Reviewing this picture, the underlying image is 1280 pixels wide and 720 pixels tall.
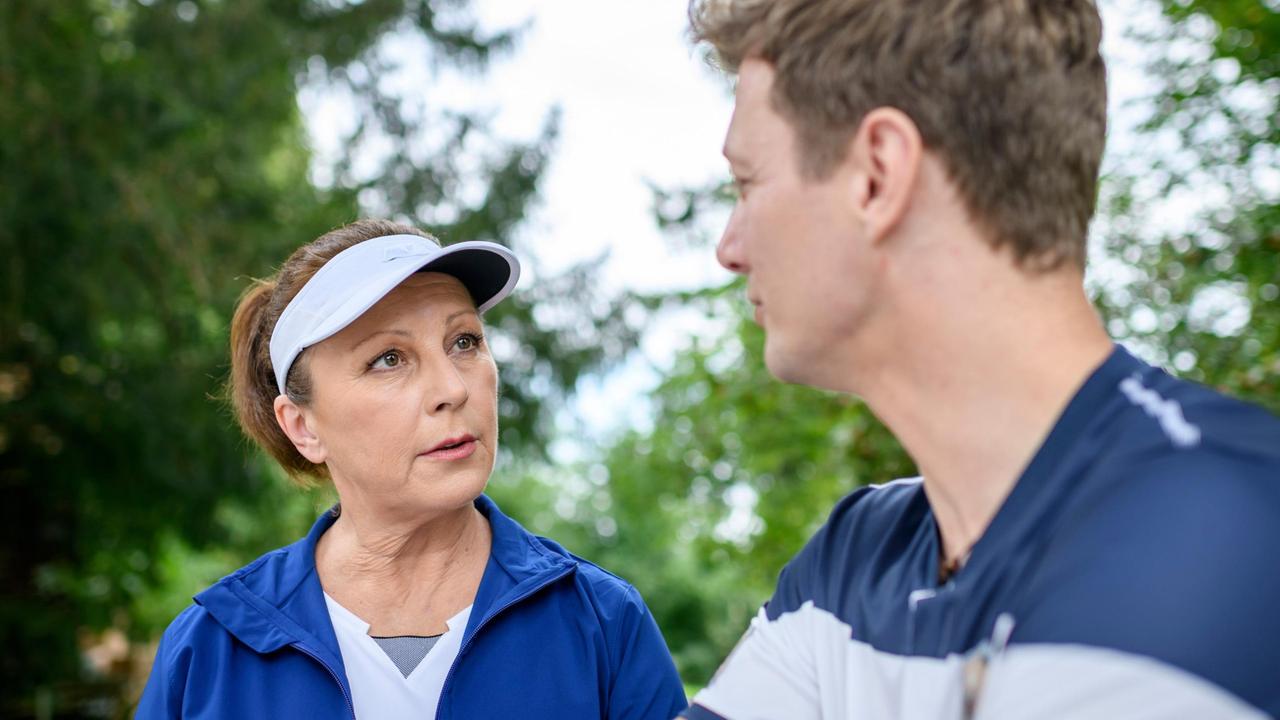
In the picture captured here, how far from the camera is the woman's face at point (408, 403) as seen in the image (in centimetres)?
212

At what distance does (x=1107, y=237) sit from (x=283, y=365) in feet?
10.8

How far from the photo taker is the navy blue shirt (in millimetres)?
896

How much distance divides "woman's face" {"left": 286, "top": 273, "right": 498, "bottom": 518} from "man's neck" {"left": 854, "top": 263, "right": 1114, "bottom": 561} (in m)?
1.10

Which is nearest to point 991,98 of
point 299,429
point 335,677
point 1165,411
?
point 1165,411

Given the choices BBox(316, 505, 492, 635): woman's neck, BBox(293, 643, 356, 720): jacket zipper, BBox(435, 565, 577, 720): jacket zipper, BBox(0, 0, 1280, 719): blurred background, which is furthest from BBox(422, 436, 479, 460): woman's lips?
BBox(0, 0, 1280, 719): blurred background

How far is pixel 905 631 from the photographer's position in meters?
1.23

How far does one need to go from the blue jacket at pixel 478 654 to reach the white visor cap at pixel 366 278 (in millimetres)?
449

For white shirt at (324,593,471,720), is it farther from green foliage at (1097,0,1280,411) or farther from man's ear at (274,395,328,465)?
green foliage at (1097,0,1280,411)

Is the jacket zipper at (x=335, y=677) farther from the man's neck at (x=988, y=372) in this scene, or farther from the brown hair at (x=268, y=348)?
the man's neck at (x=988, y=372)

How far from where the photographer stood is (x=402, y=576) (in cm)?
222

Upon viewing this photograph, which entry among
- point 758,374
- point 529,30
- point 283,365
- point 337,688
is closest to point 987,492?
point 337,688

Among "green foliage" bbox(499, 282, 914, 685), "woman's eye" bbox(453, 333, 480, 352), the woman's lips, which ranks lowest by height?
"green foliage" bbox(499, 282, 914, 685)

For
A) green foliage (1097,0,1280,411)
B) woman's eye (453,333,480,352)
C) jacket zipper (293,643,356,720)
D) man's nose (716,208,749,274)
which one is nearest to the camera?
man's nose (716,208,749,274)

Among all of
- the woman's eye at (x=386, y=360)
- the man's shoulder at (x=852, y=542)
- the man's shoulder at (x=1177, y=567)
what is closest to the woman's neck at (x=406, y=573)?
the woman's eye at (x=386, y=360)
